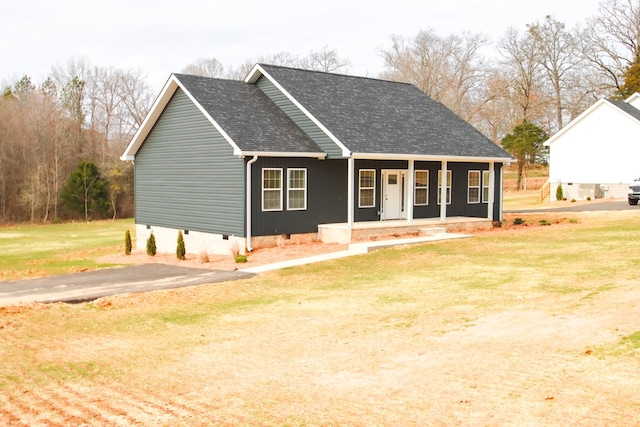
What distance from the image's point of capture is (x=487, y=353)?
9.59 meters

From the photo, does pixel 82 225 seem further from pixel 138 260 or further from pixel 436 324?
pixel 436 324

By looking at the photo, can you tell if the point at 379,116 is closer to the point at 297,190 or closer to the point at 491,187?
the point at 297,190

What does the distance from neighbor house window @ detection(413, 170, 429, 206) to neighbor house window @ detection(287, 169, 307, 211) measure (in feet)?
19.0

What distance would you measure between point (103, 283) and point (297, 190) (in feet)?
27.8

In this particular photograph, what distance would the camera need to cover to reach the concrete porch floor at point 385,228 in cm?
2433

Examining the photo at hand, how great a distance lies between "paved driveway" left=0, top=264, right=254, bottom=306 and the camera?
16281 mm

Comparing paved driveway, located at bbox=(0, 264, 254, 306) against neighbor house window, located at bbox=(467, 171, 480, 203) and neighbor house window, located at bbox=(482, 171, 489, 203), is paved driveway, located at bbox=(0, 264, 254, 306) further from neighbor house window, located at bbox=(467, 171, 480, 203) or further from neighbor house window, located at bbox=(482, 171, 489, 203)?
neighbor house window, located at bbox=(482, 171, 489, 203)

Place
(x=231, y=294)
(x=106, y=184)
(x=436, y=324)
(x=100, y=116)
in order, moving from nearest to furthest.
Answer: (x=436, y=324) < (x=231, y=294) < (x=106, y=184) < (x=100, y=116)

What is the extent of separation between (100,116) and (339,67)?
27823 millimetres

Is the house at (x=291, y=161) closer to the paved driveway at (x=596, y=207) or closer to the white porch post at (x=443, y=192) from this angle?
the white porch post at (x=443, y=192)

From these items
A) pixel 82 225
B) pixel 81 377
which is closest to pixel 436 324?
pixel 81 377

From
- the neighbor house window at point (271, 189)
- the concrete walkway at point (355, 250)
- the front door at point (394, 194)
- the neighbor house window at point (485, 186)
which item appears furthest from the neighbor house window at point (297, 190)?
the neighbor house window at point (485, 186)

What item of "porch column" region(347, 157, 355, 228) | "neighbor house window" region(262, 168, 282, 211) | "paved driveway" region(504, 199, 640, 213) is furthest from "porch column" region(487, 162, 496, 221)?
"neighbor house window" region(262, 168, 282, 211)

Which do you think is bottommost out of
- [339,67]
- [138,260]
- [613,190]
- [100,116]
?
[138,260]
